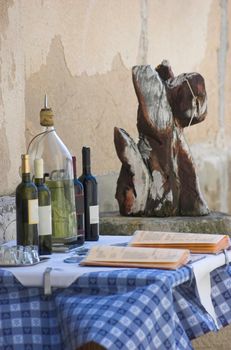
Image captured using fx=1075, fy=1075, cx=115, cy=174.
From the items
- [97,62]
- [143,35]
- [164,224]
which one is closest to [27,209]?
[164,224]

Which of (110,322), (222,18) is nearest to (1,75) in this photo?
(110,322)

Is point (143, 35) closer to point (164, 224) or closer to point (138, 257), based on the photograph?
point (164, 224)

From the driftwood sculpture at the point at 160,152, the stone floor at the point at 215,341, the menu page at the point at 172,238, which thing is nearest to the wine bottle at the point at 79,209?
the menu page at the point at 172,238

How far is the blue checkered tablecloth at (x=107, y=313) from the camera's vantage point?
2.60m

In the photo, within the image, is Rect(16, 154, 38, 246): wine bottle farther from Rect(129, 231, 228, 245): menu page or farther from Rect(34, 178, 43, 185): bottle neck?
Rect(129, 231, 228, 245): menu page

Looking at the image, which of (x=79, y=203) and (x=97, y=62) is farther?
(x=97, y=62)

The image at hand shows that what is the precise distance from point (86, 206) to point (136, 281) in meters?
0.84

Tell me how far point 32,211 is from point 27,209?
16 millimetres

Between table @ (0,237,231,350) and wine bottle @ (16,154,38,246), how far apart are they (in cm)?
31

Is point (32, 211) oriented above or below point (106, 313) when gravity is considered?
above

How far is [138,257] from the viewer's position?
2926 mm

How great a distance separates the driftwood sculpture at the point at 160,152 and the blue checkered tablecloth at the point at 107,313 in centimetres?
129

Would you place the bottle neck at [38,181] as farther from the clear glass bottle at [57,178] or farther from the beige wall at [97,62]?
the beige wall at [97,62]

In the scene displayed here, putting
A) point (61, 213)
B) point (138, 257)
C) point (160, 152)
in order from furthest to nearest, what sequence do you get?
point (160, 152) < point (61, 213) < point (138, 257)
